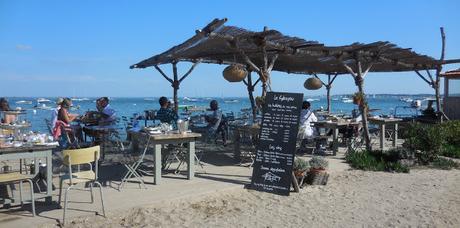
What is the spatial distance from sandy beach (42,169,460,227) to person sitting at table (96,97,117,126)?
9.34 feet

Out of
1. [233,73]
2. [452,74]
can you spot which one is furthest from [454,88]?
[233,73]

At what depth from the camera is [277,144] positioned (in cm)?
505

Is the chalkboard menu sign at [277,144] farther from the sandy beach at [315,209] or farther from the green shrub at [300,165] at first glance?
the green shrub at [300,165]

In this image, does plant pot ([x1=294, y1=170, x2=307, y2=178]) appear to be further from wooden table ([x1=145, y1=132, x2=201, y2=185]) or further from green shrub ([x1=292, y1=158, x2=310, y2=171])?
wooden table ([x1=145, y1=132, x2=201, y2=185])

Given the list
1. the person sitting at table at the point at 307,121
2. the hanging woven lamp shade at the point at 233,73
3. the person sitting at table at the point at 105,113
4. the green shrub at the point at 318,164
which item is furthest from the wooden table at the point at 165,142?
the hanging woven lamp shade at the point at 233,73

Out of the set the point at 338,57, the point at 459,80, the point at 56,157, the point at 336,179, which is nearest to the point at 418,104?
the point at 459,80

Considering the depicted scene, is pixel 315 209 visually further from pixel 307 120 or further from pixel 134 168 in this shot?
pixel 307 120

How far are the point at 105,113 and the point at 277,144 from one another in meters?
3.30

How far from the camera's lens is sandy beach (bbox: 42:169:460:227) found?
151 inches

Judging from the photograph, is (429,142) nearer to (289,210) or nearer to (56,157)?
(289,210)

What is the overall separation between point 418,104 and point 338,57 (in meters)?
8.20

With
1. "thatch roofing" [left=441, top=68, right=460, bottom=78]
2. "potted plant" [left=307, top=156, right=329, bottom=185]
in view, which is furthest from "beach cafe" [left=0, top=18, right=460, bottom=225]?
"thatch roofing" [left=441, top=68, right=460, bottom=78]

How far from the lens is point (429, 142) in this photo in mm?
7148

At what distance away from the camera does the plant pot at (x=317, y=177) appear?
5.41 m
